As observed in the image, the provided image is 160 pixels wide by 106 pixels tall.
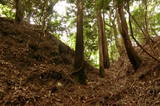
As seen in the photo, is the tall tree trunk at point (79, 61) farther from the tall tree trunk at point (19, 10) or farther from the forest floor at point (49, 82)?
the tall tree trunk at point (19, 10)

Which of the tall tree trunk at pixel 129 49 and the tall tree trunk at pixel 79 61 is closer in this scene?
the tall tree trunk at pixel 79 61

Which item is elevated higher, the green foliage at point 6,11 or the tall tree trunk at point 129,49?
the green foliage at point 6,11

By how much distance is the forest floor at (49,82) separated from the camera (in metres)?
6.18

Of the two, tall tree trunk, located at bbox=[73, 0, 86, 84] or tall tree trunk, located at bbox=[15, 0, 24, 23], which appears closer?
tall tree trunk, located at bbox=[73, 0, 86, 84]

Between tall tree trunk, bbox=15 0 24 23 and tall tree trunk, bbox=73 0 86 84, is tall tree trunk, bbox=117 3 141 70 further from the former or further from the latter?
tall tree trunk, bbox=15 0 24 23

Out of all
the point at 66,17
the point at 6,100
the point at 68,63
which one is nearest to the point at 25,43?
the point at 68,63

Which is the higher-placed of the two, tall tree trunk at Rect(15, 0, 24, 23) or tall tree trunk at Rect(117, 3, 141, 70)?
tall tree trunk at Rect(15, 0, 24, 23)

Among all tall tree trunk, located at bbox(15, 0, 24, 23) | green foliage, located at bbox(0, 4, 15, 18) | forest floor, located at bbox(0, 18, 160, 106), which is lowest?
forest floor, located at bbox(0, 18, 160, 106)

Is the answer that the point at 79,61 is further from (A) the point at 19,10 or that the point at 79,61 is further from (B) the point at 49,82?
(A) the point at 19,10

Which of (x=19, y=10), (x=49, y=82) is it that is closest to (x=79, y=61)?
(x=49, y=82)

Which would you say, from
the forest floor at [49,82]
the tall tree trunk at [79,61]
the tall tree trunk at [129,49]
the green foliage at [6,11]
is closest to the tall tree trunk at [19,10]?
the forest floor at [49,82]

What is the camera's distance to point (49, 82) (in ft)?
26.3

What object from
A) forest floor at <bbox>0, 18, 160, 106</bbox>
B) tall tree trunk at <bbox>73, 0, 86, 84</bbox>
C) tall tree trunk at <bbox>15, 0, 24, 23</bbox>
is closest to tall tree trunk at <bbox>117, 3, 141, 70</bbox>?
forest floor at <bbox>0, 18, 160, 106</bbox>

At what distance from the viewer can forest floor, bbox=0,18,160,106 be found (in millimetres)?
6184
